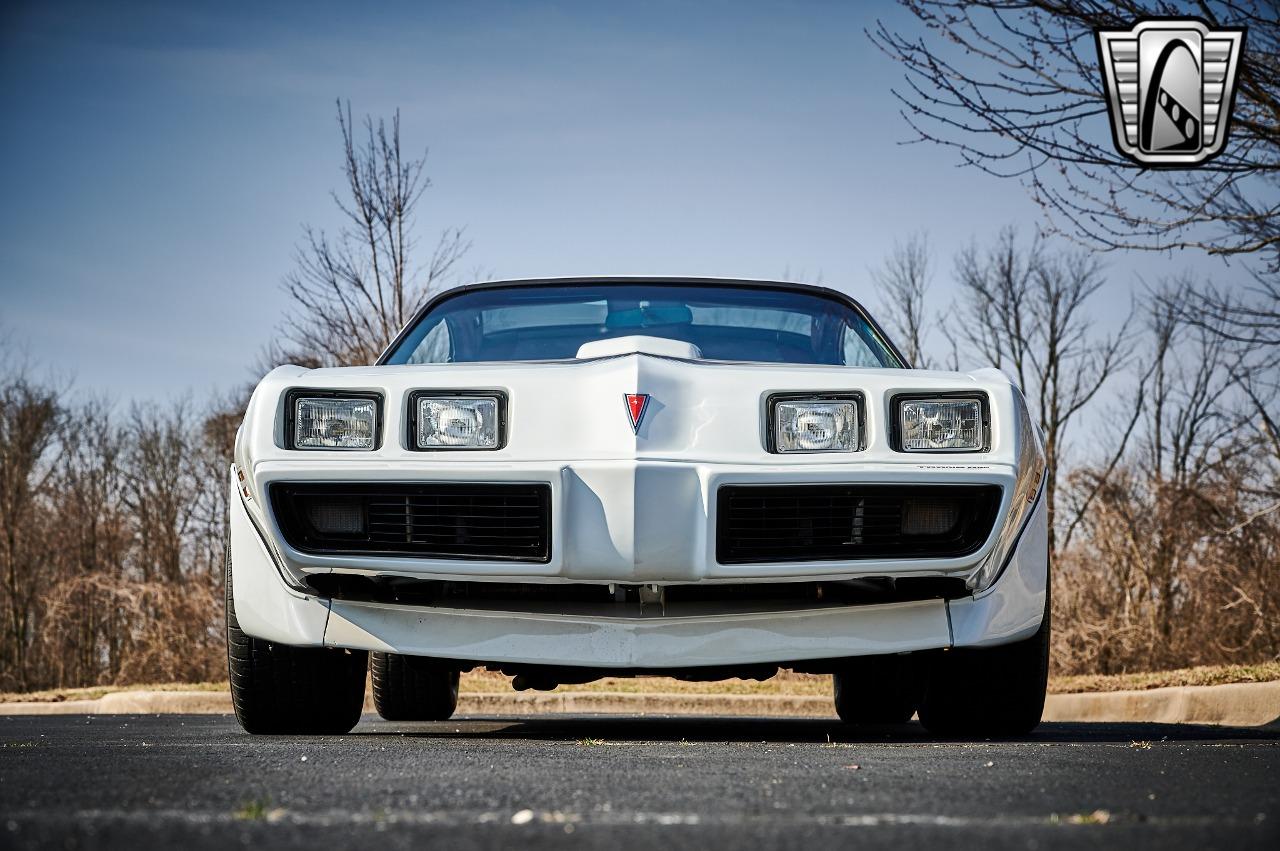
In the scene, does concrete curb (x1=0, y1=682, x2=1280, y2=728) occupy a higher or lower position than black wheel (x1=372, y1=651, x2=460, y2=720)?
lower

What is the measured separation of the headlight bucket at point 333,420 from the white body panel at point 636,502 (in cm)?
3

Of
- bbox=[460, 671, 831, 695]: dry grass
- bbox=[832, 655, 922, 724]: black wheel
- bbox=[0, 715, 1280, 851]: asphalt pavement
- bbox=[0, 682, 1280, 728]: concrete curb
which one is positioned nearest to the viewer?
bbox=[0, 715, 1280, 851]: asphalt pavement

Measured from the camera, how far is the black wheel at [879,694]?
528 centimetres

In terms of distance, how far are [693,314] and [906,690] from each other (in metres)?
1.99

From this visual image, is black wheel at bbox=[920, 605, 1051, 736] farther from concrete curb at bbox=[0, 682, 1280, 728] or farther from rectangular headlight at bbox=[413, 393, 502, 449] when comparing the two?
concrete curb at bbox=[0, 682, 1280, 728]

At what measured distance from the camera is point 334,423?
348 cm

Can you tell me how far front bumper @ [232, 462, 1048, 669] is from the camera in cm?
333

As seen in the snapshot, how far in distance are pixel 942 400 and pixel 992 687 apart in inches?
42.5

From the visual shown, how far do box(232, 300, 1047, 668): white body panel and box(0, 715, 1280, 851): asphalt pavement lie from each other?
1.20ft

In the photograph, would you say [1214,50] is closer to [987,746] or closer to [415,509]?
[987,746]

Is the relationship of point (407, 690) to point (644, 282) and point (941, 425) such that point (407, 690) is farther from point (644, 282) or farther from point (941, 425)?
point (941, 425)

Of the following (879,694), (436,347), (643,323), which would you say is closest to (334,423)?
(436,347)

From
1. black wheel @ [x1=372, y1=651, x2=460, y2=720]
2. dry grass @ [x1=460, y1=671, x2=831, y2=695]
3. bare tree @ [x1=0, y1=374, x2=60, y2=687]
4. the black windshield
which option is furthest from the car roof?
bare tree @ [x1=0, y1=374, x2=60, y2=687]

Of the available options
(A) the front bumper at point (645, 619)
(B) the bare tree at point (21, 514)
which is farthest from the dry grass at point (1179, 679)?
(B) the bare tree at point (21, 514)
